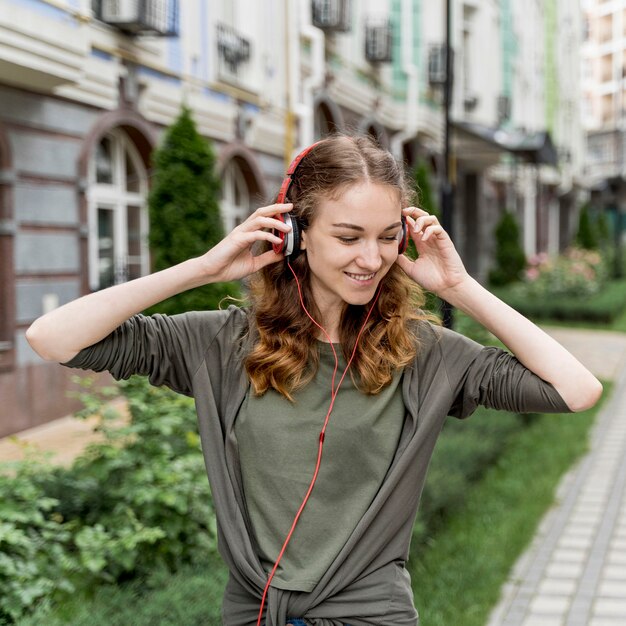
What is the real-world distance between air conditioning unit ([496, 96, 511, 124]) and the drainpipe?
7.56 m

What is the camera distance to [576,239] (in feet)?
114

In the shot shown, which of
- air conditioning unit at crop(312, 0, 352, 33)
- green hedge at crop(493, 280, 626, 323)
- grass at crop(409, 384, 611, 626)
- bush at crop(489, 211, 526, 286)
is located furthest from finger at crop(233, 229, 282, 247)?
bush at crop(489, 211, 526, 286)

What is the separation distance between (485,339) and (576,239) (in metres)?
26.8

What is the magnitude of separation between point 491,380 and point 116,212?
355 inches

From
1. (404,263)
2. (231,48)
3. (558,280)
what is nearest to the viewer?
(404,263)

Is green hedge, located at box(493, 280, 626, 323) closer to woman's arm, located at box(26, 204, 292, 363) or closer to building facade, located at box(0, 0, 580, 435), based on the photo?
building facade, located at box(0, 0, 580, 435)

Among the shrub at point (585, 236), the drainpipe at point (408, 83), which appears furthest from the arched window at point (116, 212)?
the shrub at point (585, 236)

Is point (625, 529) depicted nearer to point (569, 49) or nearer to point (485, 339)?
point (485, 339)

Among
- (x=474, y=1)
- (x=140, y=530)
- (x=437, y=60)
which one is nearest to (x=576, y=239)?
(x=474, y=1)

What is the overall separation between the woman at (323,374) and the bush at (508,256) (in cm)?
2279

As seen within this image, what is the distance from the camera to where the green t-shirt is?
1972mm

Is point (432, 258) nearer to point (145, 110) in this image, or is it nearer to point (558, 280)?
point (145, 110)

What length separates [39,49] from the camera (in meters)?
8.00

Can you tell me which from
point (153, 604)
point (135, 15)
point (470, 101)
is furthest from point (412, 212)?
point (470, 101)
